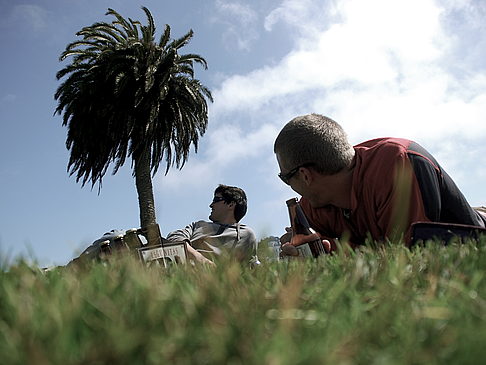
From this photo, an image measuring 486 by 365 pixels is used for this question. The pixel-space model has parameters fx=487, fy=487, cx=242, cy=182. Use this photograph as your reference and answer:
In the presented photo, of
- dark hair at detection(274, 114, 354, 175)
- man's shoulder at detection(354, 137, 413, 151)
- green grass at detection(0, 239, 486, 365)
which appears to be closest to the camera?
green grass at detection(0, 239, 486, 365)

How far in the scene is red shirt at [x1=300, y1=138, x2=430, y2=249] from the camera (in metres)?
3.02

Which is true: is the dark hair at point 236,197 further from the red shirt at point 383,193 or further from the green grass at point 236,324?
the green grass at point 236,324

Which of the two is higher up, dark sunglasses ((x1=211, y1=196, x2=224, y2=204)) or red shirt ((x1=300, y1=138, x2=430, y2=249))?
dark sunglasses ((x1=211, y1=196, x2=224, y2=204))

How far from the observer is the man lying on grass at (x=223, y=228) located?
262 inches

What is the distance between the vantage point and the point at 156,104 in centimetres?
2247

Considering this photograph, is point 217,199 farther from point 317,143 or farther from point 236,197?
point 317,143

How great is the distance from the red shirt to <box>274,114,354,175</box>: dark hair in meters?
0.15

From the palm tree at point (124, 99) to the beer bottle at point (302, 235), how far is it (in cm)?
1825

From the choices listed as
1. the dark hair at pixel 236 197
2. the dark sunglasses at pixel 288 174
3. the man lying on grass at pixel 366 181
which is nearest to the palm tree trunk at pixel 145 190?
the dark hair at pixel 236 197

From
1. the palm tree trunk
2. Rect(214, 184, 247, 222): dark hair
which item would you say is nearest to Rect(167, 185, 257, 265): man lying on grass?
Rect(214, 184, 247, 222): dark hair

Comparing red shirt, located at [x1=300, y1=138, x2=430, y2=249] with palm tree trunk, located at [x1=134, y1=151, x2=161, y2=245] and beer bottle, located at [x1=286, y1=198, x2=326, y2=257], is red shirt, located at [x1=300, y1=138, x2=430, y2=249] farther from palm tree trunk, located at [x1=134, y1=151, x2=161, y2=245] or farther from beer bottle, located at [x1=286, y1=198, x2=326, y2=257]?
palm tree trunk, located at [x1=134, y1=151, x2=161, y2=245]

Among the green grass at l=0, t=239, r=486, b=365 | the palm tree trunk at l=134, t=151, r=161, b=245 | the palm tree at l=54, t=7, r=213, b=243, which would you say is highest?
the palm tree at l=54, t=7, r=213, b=243

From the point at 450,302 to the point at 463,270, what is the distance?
441 mm

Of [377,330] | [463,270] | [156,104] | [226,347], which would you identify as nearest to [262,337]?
[226,347]
